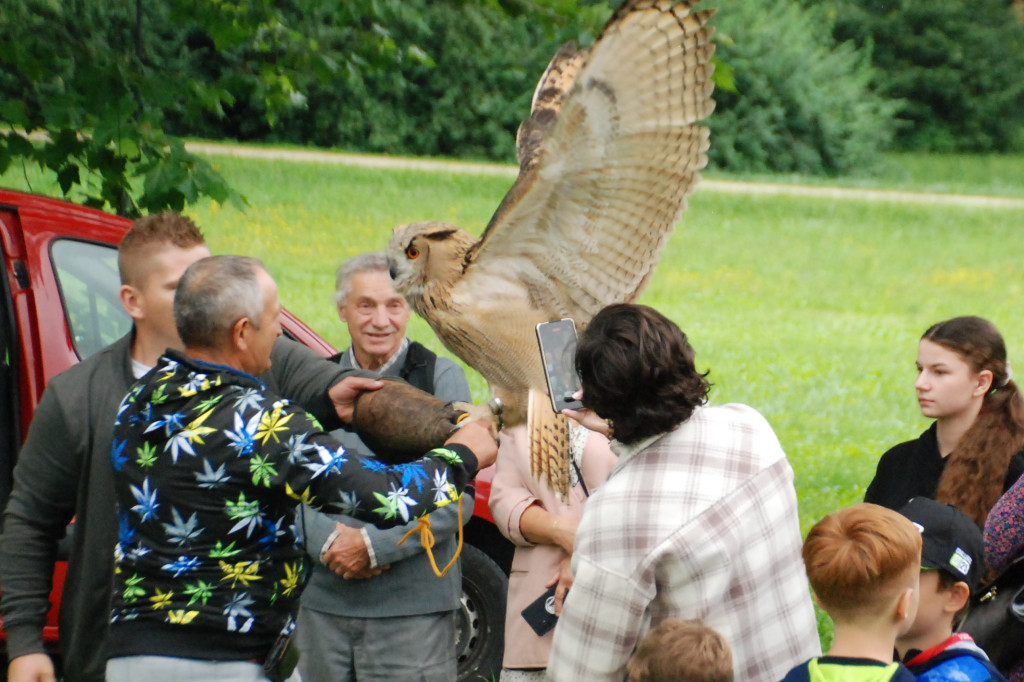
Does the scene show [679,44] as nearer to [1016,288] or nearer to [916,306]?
[916,306]

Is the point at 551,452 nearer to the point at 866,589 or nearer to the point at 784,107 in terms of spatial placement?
the point at 866,589

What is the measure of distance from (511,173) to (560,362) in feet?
77.2

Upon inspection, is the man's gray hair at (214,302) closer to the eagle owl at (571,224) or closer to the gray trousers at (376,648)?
the eagle owl at (571,224)

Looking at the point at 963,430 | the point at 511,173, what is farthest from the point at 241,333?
the point at 511,173

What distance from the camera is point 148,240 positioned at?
9.18ft

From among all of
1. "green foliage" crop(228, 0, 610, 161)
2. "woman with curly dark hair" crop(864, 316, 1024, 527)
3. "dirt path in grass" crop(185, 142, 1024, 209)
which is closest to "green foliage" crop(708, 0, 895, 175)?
"dirt path in grass" crop(185, 142, 1024, 209)

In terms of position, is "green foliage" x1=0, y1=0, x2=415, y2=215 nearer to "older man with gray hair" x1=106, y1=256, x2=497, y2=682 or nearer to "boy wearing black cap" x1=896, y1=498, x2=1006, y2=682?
"older man with gray hair" x1=106, y1=256, x2=497, y2=682

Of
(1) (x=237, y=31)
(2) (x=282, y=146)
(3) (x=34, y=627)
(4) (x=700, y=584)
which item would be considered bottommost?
(2) (x=282, y=146)

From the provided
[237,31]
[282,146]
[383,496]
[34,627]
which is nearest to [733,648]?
[383,496]

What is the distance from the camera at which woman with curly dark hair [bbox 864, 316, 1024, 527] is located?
3.29 metres

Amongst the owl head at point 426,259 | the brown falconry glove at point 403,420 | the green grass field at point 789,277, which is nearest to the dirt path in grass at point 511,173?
the green grass field at point 789,277

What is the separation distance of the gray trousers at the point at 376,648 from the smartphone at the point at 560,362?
3.89 ft

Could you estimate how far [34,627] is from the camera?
2654mm

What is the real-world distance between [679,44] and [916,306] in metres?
14.0
